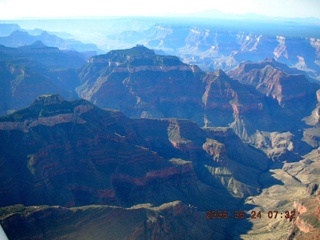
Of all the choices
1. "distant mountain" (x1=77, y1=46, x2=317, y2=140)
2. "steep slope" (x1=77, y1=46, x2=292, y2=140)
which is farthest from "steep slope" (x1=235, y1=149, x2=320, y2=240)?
"distant mountain" (x1=77, y1=46, x2=317, y2=140)

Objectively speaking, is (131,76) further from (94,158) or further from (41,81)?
(94,158)

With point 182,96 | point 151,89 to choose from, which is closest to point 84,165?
point 151,89

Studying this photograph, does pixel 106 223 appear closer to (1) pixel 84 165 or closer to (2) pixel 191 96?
(1) pixel 84 165

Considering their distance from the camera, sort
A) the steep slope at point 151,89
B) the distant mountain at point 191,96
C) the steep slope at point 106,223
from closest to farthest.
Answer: the steep slope at point 106,223, the distant mountain at point 191,96, the steep slope at point 151,89

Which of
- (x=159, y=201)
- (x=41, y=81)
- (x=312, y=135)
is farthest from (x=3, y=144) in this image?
(x=312, y=135)

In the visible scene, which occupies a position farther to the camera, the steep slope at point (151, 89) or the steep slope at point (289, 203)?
the steep slope at point (151, 89)

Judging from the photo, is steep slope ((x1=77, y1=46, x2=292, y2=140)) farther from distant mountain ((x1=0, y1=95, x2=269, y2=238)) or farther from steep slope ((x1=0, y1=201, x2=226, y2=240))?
steep slope ((x1=0, y1=201, x2=226, y2=240))

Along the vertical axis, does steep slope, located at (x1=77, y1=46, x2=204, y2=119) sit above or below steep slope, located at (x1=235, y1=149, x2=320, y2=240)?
above

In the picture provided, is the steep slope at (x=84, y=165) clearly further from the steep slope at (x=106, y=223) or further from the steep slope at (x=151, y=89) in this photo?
the steep slope at (x=151, y=89)

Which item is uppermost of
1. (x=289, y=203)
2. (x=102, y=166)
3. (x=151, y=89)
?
(x=151, y=89)

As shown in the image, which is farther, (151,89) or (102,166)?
(151,89)

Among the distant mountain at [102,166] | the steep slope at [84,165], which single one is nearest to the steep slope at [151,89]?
the distant mountain at [102,166]

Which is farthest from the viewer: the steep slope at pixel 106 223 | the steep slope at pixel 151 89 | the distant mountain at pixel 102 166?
the steep slope at pixel 151 89
